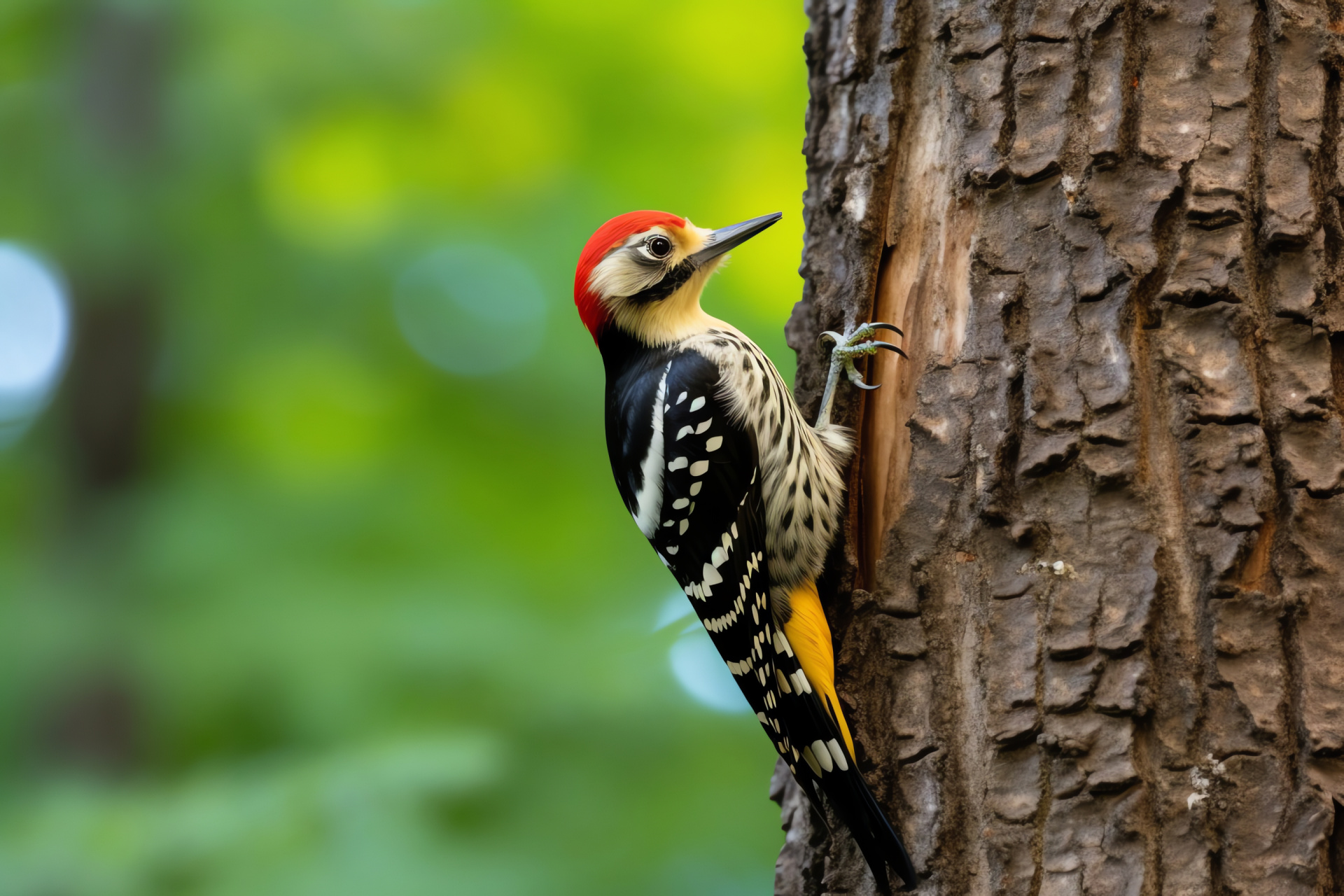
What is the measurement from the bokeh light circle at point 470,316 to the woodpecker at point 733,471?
202 cm

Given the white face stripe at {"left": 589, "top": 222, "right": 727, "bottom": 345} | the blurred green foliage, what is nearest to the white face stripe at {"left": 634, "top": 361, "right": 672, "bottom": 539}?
the white face stripe at {"left": 589, "top": 222, "right": 727, "bottom": 345}

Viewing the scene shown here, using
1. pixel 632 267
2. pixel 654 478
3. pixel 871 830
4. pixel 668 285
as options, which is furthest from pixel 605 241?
pixel 871 830

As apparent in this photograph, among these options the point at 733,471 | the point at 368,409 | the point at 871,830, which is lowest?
the point at 871,830

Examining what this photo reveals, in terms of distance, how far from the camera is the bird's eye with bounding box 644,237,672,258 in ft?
8.50

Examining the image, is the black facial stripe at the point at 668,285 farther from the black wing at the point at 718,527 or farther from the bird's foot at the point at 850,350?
the bird's foot at the point at 850,350

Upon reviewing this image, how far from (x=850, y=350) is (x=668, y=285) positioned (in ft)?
2.05

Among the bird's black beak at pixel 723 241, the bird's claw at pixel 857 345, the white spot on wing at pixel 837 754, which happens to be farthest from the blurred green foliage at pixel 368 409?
the white spot on wing at pixel 837 754

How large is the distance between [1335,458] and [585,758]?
10.0 feet

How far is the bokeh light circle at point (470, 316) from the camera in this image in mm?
4645

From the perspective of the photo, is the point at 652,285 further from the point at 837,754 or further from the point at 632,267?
the point at 837,754

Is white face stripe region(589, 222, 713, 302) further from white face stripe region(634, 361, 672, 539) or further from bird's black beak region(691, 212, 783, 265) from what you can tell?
white face stripe region(634, 361, 672, 539)

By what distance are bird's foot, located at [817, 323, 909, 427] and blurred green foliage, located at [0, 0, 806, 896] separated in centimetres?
200

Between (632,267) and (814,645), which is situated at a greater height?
(632,267)

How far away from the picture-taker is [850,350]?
2.18 m
